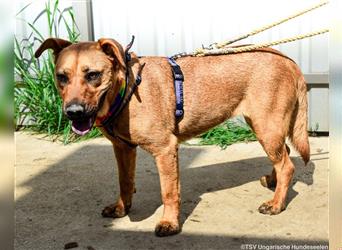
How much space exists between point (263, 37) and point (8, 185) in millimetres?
5386

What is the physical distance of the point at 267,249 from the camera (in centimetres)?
315

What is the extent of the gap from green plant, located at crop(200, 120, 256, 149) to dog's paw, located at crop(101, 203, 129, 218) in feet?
6.78

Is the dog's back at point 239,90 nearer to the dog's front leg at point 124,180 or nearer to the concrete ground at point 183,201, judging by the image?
the dog's front leg at point 124,180

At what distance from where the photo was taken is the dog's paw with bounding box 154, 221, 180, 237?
3.35 metres

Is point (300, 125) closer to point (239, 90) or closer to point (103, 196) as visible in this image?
point (239, 90)

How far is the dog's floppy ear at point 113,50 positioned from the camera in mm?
2969

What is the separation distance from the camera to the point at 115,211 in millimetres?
3729

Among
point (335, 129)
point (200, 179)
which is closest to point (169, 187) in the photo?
point (200, 179)

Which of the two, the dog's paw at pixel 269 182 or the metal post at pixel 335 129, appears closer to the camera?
the metal post at pixel 335 129

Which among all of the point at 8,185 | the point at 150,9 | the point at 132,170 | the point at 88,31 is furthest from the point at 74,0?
the point at 8,185

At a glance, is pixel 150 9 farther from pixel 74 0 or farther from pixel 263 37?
pixel 263 37

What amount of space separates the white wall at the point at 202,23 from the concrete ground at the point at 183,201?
117 centimetres

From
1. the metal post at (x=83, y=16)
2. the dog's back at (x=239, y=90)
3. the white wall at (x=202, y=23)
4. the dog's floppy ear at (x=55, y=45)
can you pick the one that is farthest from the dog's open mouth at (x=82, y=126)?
the metal post at (x=83, y=16)

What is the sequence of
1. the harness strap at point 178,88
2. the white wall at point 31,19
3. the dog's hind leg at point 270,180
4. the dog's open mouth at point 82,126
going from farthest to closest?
1. the white wall at point 31,19
2. the dog's hind leg at point 270,180
3. the harness strap at point 178,88
4. the dog's open mouth at point 82,126
